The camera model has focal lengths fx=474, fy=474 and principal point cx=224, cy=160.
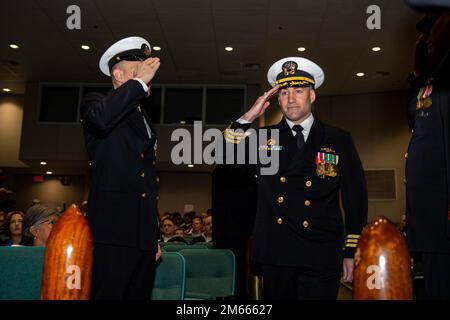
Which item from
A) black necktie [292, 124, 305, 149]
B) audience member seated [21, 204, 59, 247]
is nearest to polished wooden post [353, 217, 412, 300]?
black necktie [292, 124, 305, 149]

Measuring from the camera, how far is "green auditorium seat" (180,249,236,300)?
406cm

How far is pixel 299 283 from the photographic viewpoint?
6.64ft

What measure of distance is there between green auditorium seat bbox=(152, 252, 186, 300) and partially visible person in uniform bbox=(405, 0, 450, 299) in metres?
1.94

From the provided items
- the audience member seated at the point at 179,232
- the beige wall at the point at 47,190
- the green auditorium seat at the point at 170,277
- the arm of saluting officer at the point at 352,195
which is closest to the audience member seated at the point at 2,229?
the green auditorium seat at the point at 170,277

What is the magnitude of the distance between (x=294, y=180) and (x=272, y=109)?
33.0 ft

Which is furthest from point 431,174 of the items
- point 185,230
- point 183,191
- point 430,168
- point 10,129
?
point 10,129

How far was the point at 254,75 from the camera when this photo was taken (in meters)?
11.2

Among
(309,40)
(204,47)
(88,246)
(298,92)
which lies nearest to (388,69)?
(309,40)

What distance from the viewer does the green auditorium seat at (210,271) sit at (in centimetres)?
406

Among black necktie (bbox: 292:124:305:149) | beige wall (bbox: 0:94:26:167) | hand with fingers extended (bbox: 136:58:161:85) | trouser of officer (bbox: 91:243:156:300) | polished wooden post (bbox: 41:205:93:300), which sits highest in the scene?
beige wall (bbox: 0:94:26:167)

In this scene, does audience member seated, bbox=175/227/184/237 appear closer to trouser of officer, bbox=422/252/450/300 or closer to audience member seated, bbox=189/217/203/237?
audience member seated, bbox=189/217/203/237

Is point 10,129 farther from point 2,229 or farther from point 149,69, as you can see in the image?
point 149,69

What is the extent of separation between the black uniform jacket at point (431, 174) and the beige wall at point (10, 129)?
43.6ft

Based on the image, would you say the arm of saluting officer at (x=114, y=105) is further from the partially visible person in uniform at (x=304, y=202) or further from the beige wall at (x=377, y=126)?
the beige wall at (x=377, y=126)
